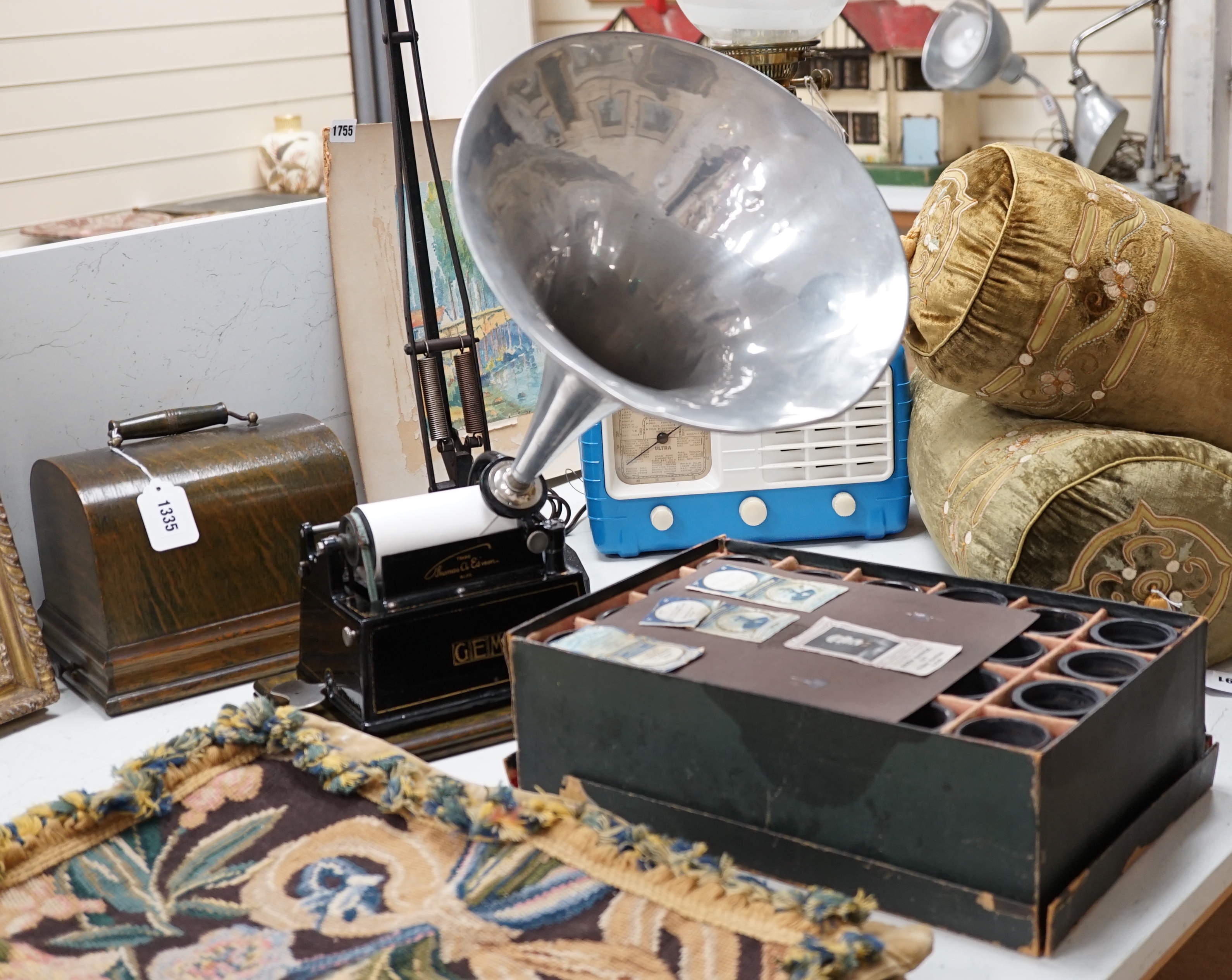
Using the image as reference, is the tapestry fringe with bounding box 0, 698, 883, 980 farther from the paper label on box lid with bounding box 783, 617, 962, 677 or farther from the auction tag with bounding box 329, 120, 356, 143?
the auction tag with bounding box 329, 120, 356, 143

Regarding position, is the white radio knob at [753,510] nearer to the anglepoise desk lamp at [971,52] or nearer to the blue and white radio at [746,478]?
the blue and white radio at [746,478]

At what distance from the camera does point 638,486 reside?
5.41 ft

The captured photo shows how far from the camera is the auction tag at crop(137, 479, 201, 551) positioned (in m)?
1.38

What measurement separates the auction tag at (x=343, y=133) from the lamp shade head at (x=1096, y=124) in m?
1.95

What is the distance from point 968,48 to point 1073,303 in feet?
6.61

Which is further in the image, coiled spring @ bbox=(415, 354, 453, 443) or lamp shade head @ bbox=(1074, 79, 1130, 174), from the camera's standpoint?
lamp shade head @ bbox=(1074, 79, 1130, 174)

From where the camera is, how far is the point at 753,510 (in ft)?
5.47

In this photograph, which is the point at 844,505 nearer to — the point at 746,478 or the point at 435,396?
the point at 746,478

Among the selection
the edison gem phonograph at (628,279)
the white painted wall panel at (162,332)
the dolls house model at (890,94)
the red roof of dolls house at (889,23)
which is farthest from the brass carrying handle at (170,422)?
the red roof of dolls house at (889,23)

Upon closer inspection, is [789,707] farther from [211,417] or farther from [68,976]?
[211,417]

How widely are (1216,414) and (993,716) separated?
65 cm

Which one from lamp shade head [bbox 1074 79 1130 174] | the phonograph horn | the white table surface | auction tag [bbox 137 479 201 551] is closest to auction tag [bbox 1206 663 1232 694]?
the white table surface

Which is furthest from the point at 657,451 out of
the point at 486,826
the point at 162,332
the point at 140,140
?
the point at 140,140

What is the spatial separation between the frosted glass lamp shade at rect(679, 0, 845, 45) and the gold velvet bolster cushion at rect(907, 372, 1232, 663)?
A: 0.60m
